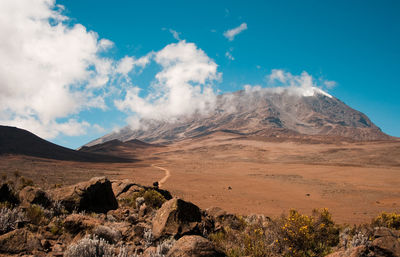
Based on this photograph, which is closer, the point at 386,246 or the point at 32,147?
the point at 386,246

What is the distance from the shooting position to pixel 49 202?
301 inches

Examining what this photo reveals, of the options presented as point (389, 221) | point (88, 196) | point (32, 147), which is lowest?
point (389, 221)

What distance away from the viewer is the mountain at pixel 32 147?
2520 inches

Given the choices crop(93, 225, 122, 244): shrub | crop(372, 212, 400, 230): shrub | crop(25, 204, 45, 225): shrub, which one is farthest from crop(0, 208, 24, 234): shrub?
crop(372, 212, 400, 230): shrub

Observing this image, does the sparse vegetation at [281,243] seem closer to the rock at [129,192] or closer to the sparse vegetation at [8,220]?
the sparse vegetation at [8,220]

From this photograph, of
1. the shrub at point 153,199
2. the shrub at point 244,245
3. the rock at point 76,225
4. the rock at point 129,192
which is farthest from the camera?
the rock at point 129,192

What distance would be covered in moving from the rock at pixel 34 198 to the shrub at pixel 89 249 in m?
4.31

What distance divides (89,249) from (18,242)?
140 cm

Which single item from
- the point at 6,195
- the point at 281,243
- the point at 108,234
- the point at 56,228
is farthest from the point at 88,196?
the point at 281,243

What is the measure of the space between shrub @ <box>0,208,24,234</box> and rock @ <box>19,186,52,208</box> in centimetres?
193

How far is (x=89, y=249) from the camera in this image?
4.00 meters

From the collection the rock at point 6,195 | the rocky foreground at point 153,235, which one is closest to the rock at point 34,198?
the rocky foreground at point 153,235

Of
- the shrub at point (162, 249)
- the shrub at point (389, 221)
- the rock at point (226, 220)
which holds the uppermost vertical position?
the shrub at point (162, 249)

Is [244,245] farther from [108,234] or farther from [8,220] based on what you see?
[8,220]
